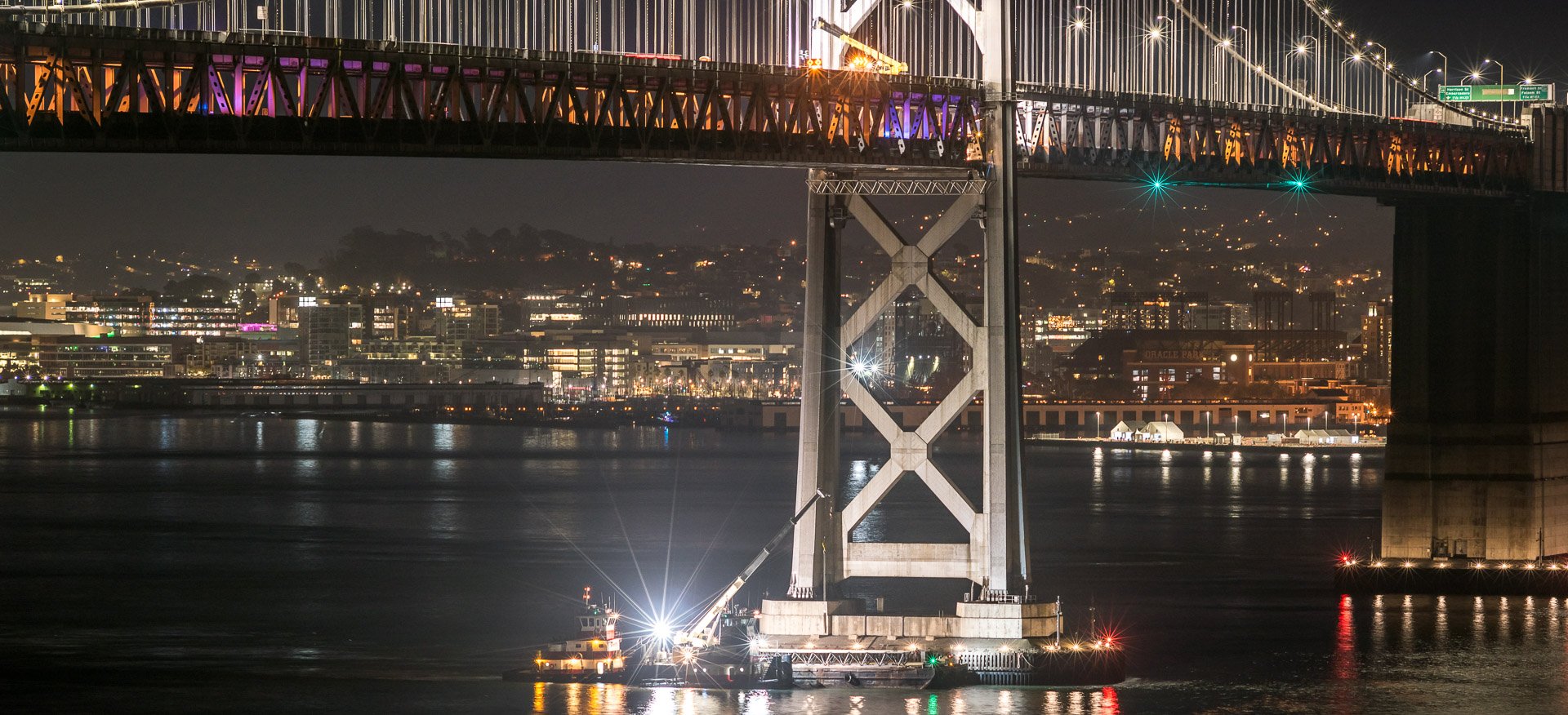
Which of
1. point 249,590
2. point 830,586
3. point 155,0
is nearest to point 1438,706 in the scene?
point 830,586

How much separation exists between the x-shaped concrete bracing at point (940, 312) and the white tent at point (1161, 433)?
108m

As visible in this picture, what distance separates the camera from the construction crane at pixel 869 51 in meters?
26.7

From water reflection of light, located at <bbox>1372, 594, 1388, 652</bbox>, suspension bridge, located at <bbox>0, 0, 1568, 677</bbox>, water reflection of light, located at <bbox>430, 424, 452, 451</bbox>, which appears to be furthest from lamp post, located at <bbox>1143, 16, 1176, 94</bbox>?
water reflection of light, located at <bbox>430, 424, 452, 451</bbox>

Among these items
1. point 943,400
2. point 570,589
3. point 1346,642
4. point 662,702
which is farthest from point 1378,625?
point 570,589

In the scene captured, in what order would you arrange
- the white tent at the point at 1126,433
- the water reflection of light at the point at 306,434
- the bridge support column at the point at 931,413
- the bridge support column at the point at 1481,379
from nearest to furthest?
the bridge support column at the point at 931,413 → the bridge support column at the point at 1481,379 → the water reflection of light at the point at 306,434 → the white tent at the point at 1126,433

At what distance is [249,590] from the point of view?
45.8m

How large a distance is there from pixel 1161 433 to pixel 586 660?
350 feet

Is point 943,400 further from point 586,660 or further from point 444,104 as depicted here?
point 586,660

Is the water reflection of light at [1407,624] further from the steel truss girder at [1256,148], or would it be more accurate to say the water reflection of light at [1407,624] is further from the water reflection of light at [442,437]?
the water reflection of light at [442,437]

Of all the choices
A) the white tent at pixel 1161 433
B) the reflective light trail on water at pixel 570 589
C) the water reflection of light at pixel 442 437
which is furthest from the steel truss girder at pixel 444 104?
the white tent at pixel 1161 433

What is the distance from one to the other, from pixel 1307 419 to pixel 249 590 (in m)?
123

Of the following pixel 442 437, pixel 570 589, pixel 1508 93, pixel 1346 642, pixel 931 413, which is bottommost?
pixel 442 437

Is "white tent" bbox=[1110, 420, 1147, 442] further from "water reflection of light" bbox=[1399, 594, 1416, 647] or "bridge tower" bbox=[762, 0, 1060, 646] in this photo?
"bridge tower" bbox=[762, 0, 1060, 646]

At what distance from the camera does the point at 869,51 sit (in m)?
26.7
